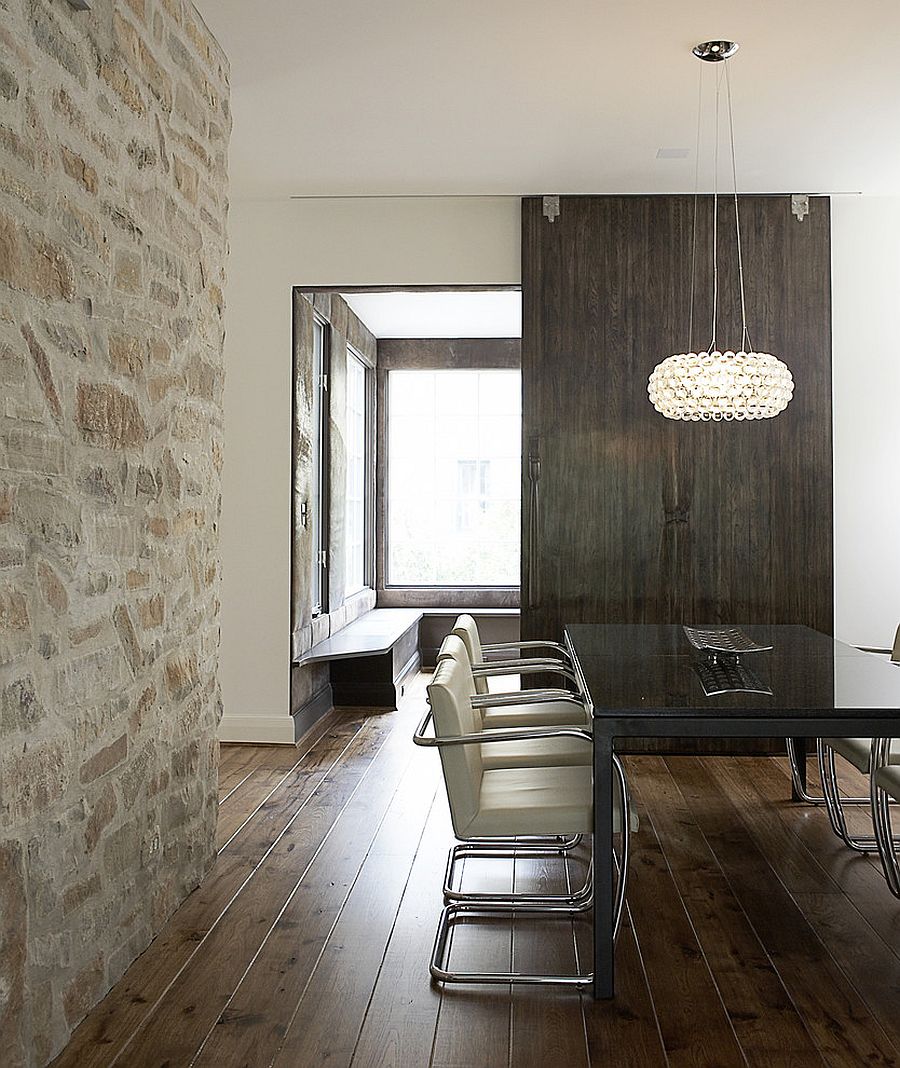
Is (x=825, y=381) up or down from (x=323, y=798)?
up

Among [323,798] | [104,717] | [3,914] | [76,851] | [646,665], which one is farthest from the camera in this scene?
[323,798]

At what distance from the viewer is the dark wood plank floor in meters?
2.62

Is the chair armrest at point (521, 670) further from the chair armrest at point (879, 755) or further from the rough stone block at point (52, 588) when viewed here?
the rough stone block at point (52, 588)

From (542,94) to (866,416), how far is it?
2.57m

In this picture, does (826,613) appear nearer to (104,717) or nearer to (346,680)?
(346,680)

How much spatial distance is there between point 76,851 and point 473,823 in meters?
1.01

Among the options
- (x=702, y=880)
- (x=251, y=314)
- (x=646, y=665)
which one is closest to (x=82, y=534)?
(x=646, y=665)

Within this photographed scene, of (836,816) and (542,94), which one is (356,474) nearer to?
(542,94)

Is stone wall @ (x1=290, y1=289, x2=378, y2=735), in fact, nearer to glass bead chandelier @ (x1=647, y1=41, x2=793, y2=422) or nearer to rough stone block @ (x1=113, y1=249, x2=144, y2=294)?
glass bead chandelier @ (x1=647, y1=41, x2=793, y2=422)

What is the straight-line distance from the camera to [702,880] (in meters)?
3.77

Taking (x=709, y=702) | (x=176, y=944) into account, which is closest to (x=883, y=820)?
(x=709, y=702)

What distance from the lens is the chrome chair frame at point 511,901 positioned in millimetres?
2924

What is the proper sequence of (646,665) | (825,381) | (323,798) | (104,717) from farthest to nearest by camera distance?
(825,381), (323,798), (646,665), (104,717)

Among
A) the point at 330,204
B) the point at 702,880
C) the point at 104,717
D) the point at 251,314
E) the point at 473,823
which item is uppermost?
the point at 330,204
